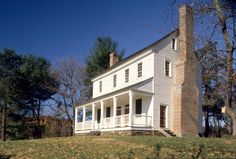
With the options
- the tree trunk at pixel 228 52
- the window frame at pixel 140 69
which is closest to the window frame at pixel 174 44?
the window frame at pixel 140 69

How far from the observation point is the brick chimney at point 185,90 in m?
24.0

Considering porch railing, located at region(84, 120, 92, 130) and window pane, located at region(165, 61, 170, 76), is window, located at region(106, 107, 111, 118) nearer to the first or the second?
porch railing, located at region(84, 120, 92, 130)

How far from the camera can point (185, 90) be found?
81.0 ft

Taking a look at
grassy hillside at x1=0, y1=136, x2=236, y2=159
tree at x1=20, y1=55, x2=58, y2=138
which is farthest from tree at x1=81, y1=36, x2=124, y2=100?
grassy hillside at x1=0, y1=136, x2=236, y2=159

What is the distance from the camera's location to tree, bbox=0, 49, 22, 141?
4338cm

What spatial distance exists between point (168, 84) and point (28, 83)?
27185 millimetres

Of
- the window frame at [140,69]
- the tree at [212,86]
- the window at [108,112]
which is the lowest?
the window at [108,112]

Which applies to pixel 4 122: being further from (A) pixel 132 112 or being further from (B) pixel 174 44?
(B) pixel 174 44

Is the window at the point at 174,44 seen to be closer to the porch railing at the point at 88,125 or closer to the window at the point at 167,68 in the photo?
the window at the point at 167,68

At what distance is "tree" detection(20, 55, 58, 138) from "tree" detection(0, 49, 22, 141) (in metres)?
1.15

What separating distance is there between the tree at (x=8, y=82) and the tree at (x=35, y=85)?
1149 mm

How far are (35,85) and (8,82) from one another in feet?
13.6

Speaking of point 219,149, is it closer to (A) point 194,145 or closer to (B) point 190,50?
(A) point 194,145

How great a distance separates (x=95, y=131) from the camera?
2797cm
